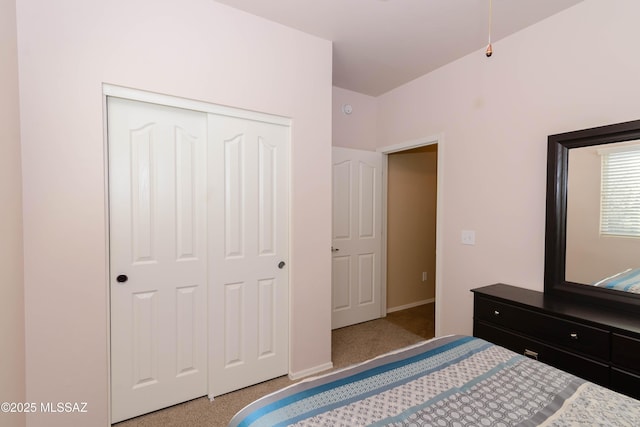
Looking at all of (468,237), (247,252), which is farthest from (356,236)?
(247,252)

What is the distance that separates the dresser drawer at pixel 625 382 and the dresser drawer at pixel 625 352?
0.10 ft

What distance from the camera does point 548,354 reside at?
175 centimetres

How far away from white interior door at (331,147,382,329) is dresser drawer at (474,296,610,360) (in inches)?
58.5

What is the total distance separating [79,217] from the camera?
5.32ft

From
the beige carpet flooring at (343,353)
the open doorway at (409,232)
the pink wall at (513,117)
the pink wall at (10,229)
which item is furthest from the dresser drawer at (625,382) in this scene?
the pink wall at (10,229)

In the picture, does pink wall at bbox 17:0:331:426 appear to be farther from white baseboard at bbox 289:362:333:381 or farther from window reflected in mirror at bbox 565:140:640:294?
window reflected in mirror at bbox 565:140:640:294

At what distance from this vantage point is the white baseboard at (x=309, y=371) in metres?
2.32

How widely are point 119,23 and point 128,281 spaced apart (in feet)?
5.06

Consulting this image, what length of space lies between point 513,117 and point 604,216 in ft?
3.09

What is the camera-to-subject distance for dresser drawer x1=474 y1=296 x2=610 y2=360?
1546 millimetres

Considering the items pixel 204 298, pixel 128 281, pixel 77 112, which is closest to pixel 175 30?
pixel 77 112

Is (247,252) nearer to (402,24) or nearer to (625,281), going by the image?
(402,24)

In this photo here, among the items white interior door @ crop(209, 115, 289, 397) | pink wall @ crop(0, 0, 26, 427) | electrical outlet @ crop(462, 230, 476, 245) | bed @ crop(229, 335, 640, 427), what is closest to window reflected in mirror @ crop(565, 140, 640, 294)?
electrical outlet @ crop(462, 230, 476, 245)

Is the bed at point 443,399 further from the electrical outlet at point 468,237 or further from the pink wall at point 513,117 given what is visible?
the electrical outlet at point 468,237
